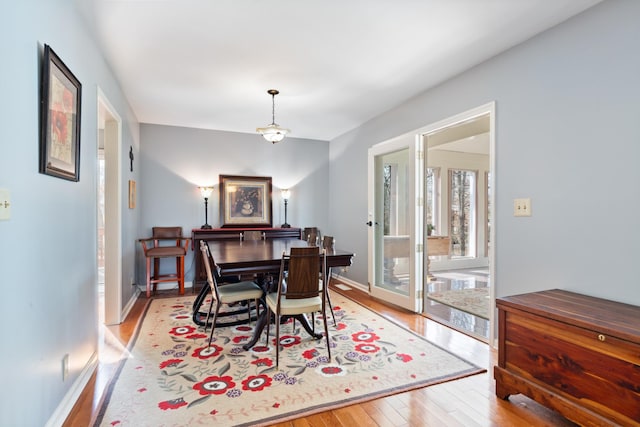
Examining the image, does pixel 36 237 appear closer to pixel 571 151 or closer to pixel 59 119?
pixel 59 119

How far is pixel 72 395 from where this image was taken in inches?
75.1

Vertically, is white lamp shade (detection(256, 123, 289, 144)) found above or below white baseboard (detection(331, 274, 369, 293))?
above

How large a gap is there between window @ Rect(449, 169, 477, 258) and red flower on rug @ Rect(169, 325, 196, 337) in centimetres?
559

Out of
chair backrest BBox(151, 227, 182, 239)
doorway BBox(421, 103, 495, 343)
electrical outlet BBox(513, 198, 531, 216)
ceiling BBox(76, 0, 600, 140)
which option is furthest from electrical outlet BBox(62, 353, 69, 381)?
doorway BBox(421, 103, 495, 343)

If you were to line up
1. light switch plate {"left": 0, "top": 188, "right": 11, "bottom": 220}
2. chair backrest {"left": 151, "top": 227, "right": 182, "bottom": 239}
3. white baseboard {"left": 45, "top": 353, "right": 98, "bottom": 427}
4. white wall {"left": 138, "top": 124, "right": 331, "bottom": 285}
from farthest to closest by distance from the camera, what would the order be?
1. white wall {"left": 138, "top": 124, "right": 331, "bottom": 285}
2. chair backrest {"left": 151, "top": 227, "right": 182, "bottom": 239}
3. white baseboard {"left": 45, "top": 353, "right": 98, "bottom": 427}
4. light switch plate {"left": 0, "top": 188, "right": 11, "bottom": 220}

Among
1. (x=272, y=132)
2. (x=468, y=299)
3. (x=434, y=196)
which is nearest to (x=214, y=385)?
(x=272, y=132)

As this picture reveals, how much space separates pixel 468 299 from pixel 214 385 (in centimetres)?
339

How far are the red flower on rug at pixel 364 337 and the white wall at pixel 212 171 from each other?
2985 millimetres

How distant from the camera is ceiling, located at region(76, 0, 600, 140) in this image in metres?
2.10

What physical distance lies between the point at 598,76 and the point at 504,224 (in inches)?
45.6

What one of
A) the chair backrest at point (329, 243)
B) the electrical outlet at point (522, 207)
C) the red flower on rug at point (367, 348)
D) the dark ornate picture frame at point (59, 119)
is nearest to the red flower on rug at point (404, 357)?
the red flower on rug at point (367, 348)

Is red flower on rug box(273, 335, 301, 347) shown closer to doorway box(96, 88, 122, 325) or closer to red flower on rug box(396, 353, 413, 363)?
red flower on rug box(396, 353, 413, 363)

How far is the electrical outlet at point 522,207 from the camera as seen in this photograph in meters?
2.46

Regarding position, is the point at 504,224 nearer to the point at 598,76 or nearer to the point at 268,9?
the point at 598,76
